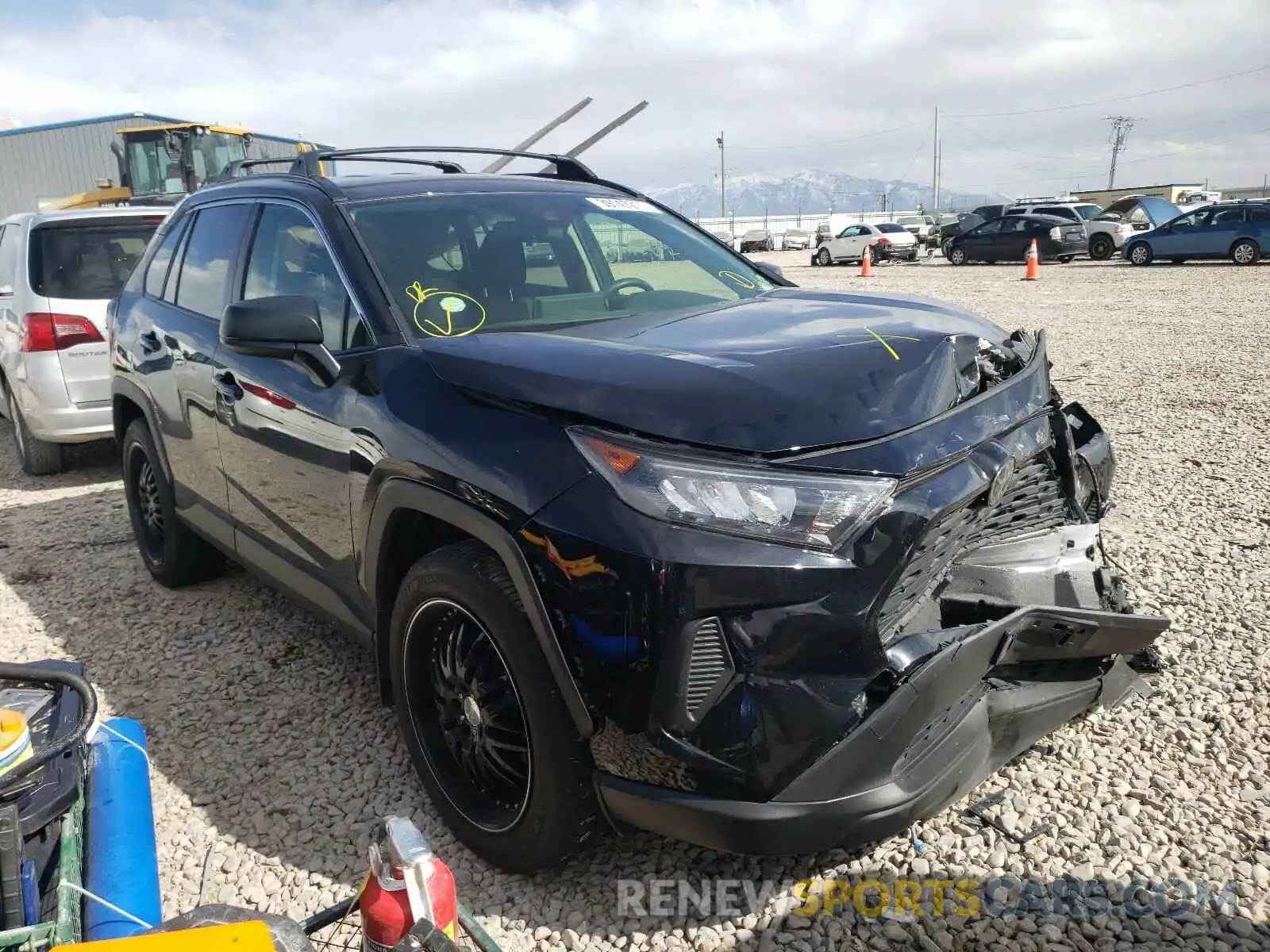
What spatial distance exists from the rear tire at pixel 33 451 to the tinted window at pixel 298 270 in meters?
4.12

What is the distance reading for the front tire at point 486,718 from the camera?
7.09ft

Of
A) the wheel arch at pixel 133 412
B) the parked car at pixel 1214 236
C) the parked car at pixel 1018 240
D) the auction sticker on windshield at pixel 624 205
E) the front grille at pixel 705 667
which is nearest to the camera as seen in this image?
the front grille at pixel 705 667

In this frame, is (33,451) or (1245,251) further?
(1245,251)

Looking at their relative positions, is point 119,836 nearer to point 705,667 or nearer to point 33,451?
point 705,667

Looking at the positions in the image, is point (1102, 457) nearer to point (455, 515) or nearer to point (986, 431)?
point (986, 431)

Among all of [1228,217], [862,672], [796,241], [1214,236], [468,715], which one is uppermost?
[862,672]

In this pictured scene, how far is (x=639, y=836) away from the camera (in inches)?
104

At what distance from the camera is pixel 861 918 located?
2318 mm

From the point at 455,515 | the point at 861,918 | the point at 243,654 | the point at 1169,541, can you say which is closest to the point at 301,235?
the point at 455,515

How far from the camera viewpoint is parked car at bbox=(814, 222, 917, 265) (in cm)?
3111

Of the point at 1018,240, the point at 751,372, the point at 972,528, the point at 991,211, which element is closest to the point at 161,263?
the point at 751,372

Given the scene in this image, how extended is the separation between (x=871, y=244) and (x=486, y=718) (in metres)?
31.0

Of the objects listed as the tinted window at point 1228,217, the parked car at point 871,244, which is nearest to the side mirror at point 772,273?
the tinted window at point 1228,217

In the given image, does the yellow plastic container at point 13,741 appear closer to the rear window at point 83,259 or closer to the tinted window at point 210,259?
the tinted window at point 210,259
